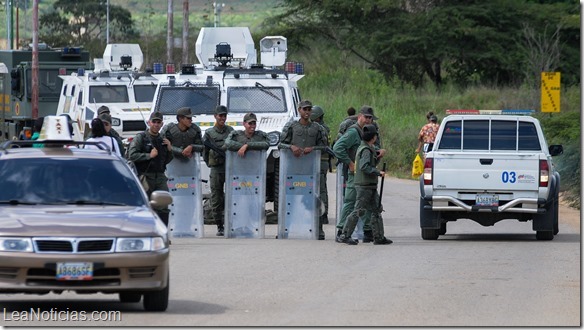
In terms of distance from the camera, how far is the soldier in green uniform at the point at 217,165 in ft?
67.9

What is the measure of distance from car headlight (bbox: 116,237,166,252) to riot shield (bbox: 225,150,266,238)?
8.91 meters

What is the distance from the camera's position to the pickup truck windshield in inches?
788

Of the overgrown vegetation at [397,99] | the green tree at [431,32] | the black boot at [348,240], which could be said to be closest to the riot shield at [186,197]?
the black boot at [348,240]

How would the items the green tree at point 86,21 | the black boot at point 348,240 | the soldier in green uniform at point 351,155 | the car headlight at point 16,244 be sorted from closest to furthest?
the car headlight at point 16,244 < the black boot at point 348,240 < the soldier in green uniform at point 351,155 < the green tree at point 86,21

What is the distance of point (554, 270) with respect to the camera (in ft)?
51.6

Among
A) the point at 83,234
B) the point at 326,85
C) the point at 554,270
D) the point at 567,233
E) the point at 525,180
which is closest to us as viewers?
the point at 83,234

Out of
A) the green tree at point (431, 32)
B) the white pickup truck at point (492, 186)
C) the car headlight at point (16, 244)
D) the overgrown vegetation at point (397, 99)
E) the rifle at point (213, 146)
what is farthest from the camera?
the green tree at point (431, 32)

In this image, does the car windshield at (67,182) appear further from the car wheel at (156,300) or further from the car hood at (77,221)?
the car wheel at (156,300)

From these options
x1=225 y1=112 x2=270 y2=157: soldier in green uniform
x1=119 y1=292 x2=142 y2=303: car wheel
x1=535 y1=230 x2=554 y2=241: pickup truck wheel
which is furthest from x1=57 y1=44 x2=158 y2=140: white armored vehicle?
x1=119 y1=292 x2=142 y2=303: car wheel

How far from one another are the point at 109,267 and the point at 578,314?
405 centimetres

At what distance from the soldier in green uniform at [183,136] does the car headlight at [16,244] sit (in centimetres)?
907

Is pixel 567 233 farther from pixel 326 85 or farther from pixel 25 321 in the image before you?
pixel 326 85

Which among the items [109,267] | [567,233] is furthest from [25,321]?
[567,233]

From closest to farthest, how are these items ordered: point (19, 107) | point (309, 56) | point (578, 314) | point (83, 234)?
point (83, 234) < point (578, 314) < point (19, 107) < point (309, 56)
